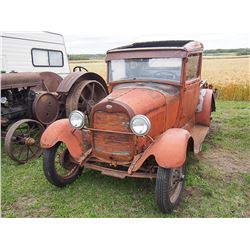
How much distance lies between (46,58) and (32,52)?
0.61 meters

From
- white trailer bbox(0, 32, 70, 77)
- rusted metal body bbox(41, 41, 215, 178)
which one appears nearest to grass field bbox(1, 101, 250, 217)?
rusted metal body bbox(41, 41, 215, 178)

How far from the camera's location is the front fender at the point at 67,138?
13.1ft

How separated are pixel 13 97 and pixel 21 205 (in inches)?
117

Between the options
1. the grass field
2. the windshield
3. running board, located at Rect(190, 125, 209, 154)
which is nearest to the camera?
the grass field

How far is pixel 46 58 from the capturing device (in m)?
9.20

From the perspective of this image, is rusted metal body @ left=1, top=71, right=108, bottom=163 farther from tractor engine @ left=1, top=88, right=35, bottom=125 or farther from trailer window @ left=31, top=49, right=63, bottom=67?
trailer window @ left=31, top=49, right=63, bottom=67

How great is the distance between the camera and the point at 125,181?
4250 mm

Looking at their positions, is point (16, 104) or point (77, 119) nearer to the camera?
point (77, 119)

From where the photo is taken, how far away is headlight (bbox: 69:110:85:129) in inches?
154

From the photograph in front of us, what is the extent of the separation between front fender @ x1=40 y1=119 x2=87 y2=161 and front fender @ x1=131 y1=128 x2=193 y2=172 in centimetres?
89

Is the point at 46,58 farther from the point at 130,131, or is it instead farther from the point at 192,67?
the point at 130,131

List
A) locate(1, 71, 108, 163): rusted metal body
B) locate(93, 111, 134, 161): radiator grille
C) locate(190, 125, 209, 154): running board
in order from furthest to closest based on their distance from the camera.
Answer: locate(1, 71, 108, 163): rusted metal body → locate(190, 125, 209, 154): running board → locate(93, 111, 134, 161): radiator grille

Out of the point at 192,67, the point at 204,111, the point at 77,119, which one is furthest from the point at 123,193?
the point at 204,111

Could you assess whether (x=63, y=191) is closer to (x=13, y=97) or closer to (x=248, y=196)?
(x=248, y=196)
